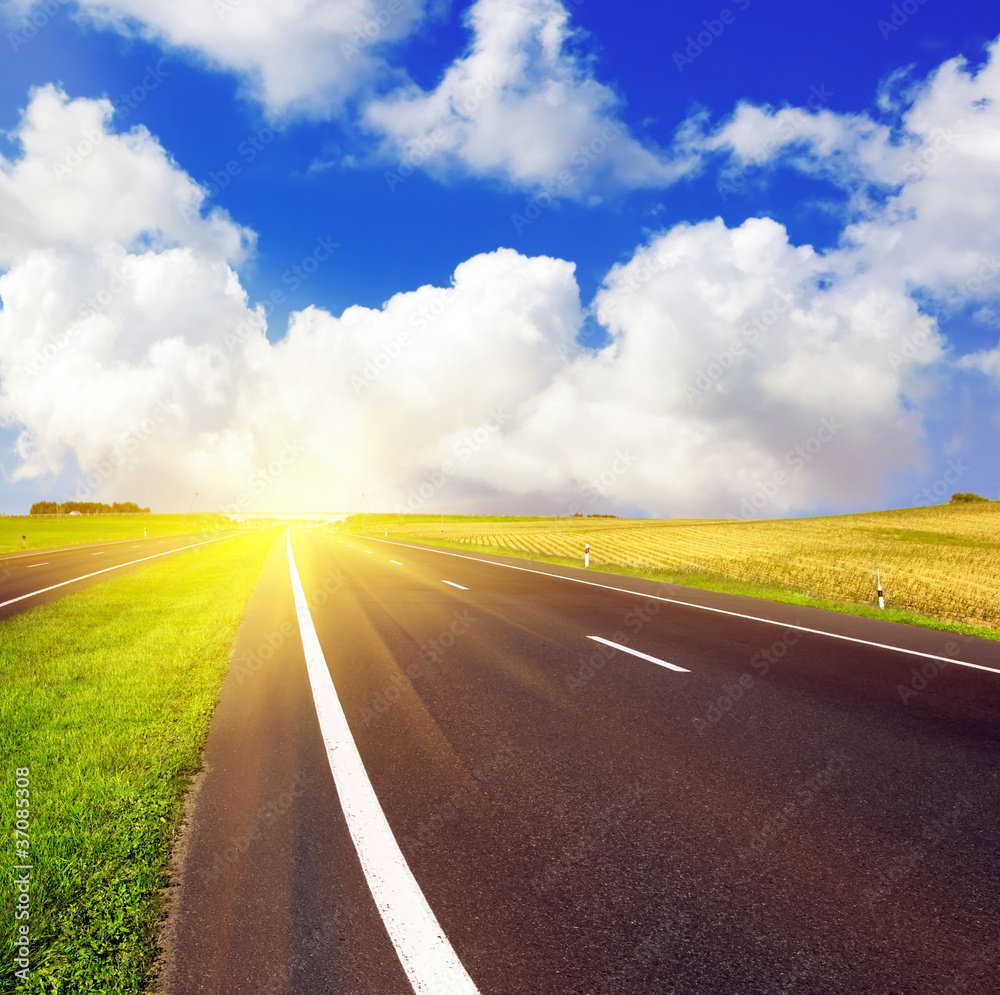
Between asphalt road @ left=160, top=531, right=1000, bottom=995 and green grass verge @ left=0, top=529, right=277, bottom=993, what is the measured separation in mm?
219

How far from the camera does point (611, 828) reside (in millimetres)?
3645

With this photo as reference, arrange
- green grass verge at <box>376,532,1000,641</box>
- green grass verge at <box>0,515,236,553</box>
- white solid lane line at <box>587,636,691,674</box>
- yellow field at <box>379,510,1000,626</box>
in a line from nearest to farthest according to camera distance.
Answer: white solid lane line at <box>587,636,691,674</box>, green grass verge at <box>376,532,1000,641</box>, yellow field at <box>379,510,1000,626</box>, green grass verge at <box>0,515,236,553</box>

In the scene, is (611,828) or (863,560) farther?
(863,560)

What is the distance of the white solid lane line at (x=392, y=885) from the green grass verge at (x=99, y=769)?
934 mm

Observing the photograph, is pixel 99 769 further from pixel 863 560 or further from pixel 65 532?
pixel 65 532

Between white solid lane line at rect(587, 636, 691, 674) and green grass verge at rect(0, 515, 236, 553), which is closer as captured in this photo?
white solid lane line at rect(587, 636, 691, 674)

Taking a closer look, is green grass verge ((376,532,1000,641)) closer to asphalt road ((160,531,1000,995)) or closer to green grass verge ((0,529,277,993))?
asphalt road ((160,531,1000,995))

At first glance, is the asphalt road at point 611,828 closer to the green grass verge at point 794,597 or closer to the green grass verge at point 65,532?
the green grass verge at point 794,597

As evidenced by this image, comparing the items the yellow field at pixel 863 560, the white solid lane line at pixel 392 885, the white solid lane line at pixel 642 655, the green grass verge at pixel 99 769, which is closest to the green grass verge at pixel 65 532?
the yellow field at pixel 863 560

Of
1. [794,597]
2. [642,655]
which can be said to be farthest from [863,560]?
[642,655]

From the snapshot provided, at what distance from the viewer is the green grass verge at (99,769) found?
8.67 feet

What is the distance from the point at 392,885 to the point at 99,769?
259 centimetres

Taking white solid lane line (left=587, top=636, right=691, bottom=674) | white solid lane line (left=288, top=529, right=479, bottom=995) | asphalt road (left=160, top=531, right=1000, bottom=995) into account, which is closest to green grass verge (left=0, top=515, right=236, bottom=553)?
white solid lane line (left=587, top=636, right=691, bottom=674)

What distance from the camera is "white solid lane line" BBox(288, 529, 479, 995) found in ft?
8.05
